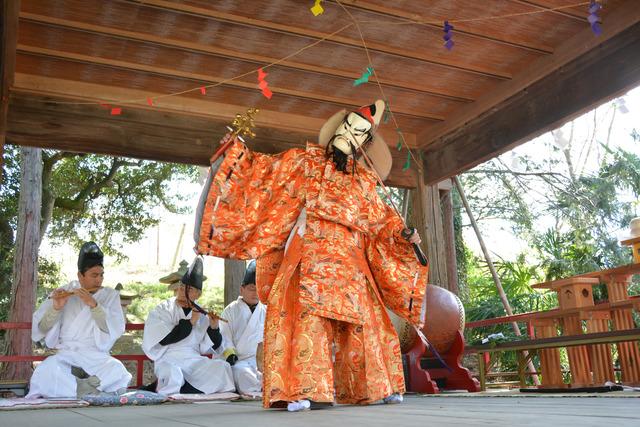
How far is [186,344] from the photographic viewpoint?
6012 millimetres

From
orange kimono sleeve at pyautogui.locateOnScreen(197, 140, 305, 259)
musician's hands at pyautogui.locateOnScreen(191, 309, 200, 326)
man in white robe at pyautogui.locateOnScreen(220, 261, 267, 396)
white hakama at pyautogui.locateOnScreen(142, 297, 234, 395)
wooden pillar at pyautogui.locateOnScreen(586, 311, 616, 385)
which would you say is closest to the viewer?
orange kimono sleeve at pyautogui.locateOnScreen(197, 140, 305, 259)

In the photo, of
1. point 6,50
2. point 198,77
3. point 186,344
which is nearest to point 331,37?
point 198,77

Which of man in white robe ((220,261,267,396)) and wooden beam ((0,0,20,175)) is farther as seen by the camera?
man in white robe ((220,261,267,396))

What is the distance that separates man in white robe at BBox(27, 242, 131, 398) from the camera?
5.26 m

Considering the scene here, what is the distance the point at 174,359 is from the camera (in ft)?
19.2

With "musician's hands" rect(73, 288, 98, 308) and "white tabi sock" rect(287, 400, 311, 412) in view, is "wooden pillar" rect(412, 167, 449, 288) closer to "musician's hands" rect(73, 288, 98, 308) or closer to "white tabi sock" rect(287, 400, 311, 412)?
"white tabi sock" rect(287, 400, 311, 412)

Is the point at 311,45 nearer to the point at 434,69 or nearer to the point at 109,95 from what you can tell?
the point at 434,69

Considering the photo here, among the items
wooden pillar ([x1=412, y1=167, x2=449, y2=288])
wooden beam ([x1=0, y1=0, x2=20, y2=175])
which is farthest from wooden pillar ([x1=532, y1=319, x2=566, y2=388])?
wooden beam ([x1=0, y1=0, x2=20, y2=175])

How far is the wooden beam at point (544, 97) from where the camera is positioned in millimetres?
4160

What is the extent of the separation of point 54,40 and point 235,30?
49.3 inches

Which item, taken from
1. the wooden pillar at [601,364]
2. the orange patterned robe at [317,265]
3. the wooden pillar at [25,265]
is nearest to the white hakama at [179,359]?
the orange patterned robe at [317,265]

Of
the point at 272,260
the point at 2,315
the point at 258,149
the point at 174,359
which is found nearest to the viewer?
the point at 272,260

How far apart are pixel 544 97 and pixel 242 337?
3.75 meters

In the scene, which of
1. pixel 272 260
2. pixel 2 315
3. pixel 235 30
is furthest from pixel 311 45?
pixel 2 315
